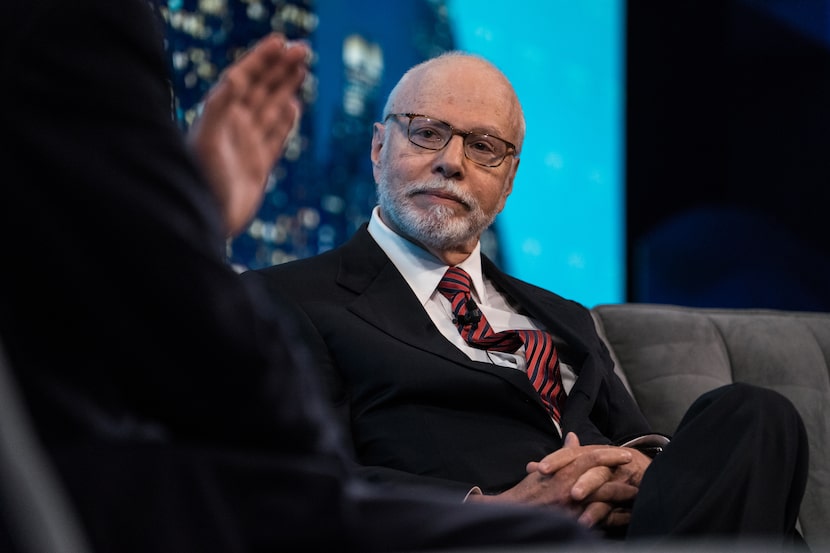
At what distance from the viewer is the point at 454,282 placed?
6.34ft

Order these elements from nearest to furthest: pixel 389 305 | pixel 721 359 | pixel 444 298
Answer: pixel 389 305 → pixel 444 298 → pixel 721 359

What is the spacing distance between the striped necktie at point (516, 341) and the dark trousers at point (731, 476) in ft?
1.40

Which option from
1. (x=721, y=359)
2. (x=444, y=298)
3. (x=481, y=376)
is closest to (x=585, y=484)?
(x=481, y=376)

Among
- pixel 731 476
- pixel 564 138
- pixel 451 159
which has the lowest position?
pixel 731 476

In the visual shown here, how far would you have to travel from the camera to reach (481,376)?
1674 mm

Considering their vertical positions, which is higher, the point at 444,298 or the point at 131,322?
the point at 131,322

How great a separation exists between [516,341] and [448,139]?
47 centimetres

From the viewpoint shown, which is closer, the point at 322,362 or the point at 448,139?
the point at 322,362

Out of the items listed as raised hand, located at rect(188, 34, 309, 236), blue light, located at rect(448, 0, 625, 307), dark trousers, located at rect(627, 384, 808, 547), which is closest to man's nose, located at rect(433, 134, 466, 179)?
dark trousers, located at rect(627, 384, 808, 547)

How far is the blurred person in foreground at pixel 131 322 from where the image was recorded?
0.52 m

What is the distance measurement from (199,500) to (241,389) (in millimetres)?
67

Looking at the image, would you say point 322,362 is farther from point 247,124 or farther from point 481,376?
point 247,124

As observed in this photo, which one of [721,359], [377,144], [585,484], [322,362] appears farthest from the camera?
[721,359]

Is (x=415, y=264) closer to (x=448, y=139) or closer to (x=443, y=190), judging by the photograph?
(x=443, y=190)
